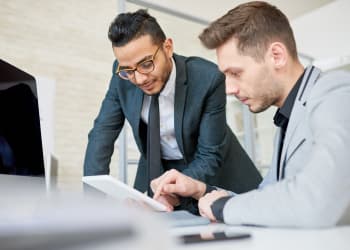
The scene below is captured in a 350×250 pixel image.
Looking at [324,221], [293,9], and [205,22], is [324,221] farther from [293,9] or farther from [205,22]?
[293,9]

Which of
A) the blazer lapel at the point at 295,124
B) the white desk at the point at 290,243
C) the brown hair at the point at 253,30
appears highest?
the brown hair at the point at 253,30

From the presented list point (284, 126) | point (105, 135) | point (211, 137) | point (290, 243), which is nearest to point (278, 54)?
point (284, 126)

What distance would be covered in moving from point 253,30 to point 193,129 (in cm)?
48

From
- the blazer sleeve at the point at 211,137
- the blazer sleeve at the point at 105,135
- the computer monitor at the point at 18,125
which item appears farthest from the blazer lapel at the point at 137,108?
the computer monitor at the point at 18,125

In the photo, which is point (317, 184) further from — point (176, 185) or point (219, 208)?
point (176, 185)

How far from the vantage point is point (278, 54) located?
95 centimetres

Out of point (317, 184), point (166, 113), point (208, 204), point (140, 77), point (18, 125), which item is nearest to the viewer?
point (317, 184)

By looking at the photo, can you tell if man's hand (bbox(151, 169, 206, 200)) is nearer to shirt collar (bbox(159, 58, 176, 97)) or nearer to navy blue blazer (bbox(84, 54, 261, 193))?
navy blue blazer (bbox(84, 54, 261, 193))

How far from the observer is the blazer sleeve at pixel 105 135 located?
1367 millimetres

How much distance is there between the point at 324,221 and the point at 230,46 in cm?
60

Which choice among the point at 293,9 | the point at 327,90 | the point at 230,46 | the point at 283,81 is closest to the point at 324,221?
the point at 327,90

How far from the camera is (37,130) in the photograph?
888mm

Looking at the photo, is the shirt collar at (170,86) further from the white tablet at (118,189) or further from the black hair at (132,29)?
the white tablet at (118,189)

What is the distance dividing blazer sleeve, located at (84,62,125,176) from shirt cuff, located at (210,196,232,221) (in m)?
0.76
